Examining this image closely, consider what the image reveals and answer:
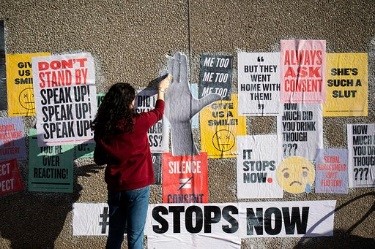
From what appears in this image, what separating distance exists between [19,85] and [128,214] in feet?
5.25

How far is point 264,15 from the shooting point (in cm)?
332

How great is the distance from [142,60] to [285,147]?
59.7 inches

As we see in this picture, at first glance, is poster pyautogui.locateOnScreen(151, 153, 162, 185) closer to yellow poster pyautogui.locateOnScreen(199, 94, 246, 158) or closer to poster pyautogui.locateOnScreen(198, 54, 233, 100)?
yellow poster pyautogui.locateOnScreen(199, 94, 246, 158)

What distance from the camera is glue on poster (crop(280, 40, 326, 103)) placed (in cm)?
336

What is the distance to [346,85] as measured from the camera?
338cm

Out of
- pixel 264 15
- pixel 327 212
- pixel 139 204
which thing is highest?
pixel 264 15

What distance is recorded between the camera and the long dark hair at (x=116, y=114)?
266cm

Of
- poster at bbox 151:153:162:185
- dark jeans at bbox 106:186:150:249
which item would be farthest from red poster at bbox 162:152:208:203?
dark jeans at bbox 106:186:150:249

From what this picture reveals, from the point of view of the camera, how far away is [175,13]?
3.32 meters

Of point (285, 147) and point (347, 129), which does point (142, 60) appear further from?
point (347, 129)

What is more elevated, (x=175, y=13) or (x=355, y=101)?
(x=175, y=13)

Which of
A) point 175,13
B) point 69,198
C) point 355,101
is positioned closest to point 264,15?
point 175,13

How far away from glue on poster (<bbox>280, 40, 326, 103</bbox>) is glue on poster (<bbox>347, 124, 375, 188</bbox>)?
449 millimetres

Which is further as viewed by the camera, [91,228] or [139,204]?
[91,228]
